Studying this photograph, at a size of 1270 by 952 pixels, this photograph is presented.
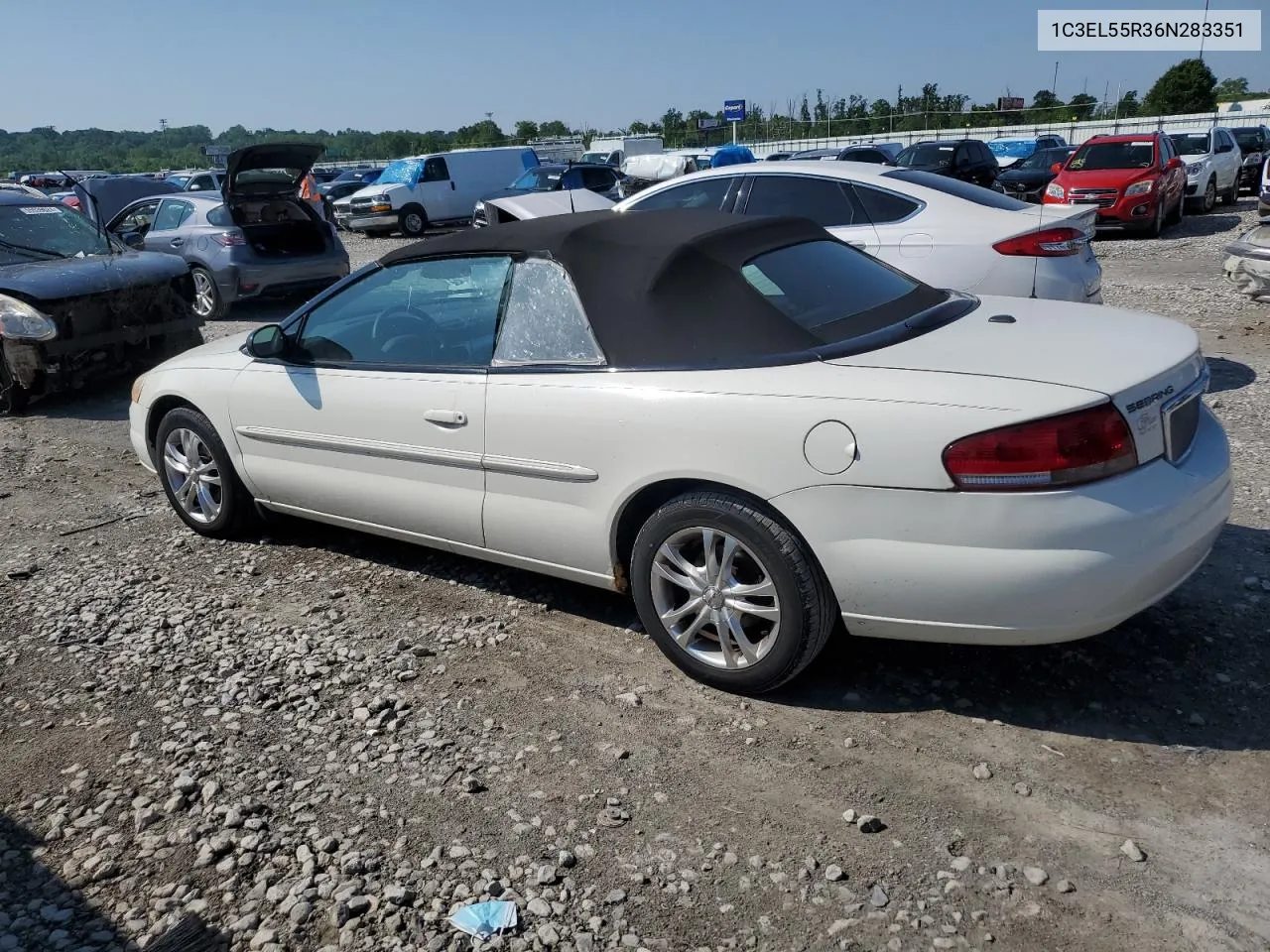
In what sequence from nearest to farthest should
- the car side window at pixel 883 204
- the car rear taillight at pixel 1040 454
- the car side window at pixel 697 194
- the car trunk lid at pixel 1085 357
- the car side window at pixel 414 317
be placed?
the car rear taillight at pixel 1040 454, the car trunk lid at pixel 1085 357, the car side window at pixel 414 317, the car side window at pixel 883 204, the car side window at pixel 697 194

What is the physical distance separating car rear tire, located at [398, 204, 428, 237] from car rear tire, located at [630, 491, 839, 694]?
75.7ft

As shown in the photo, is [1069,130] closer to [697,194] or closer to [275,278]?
[275,278]

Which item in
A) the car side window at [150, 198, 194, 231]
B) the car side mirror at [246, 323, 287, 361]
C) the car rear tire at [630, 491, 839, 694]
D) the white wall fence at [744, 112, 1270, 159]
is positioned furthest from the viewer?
the white wall fence at [744, 112, 1270, 159]

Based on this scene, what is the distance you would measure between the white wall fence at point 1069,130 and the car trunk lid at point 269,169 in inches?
1004

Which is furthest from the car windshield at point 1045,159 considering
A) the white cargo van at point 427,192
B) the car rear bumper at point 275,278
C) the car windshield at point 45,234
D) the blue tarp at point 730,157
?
the car windshield at point 45,234

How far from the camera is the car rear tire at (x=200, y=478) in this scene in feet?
16.7

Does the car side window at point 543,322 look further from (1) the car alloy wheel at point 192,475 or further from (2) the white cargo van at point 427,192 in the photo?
(2) the white cargo van at point 427,192

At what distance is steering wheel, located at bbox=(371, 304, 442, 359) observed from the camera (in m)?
4.30

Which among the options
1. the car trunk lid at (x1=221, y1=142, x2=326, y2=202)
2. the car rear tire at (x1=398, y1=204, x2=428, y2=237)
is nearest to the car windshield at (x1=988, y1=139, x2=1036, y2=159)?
the car rear tire at (x1=398, y1=204, x2=428, y2=237)

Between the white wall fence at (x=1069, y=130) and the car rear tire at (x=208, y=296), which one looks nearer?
the car rear tire at (x=208, y=296)

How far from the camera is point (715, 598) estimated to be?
135 inches

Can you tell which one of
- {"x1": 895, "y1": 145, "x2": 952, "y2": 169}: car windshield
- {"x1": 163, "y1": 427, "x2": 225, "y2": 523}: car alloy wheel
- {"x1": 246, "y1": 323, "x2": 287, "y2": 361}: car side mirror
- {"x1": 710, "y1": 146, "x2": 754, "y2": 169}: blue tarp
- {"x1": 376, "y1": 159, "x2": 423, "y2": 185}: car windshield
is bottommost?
{"x1": 163, "y1": 427, "x2": 225, "y2": 523}: car alloy wheel

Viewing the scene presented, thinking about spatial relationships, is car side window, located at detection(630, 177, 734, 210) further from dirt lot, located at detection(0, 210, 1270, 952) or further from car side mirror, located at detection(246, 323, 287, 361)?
dirt lot, located at detection(0, 210, 1270, 952)

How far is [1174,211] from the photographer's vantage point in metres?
18.3
